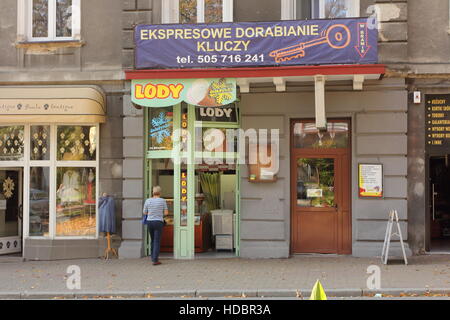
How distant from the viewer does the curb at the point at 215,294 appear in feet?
30.0

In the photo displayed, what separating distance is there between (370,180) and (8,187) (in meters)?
9.11

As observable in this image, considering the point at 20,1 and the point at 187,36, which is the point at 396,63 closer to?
the point at 187,36

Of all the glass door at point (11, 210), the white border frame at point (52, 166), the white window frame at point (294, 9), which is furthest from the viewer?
the glass door at point (11, 210)

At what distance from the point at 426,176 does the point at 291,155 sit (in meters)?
3.10

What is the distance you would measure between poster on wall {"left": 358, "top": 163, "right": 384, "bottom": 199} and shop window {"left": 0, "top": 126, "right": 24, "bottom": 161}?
815cm

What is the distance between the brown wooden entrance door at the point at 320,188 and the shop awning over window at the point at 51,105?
15.5ft

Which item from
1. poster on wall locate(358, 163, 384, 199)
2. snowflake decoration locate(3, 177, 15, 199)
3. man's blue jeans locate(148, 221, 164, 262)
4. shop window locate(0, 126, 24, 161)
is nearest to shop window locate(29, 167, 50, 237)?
shop window locate(0, 126, 24, 161)

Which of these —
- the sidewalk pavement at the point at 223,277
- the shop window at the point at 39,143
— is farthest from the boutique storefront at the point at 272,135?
the shop window at the point at 39,143

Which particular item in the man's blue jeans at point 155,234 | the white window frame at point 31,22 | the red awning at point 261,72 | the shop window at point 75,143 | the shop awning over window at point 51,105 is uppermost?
the white window frame at point 31,22

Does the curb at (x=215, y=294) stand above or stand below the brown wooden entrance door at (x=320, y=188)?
below

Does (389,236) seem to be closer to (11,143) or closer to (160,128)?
(160,128)

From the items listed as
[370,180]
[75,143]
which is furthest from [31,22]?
[370,180]

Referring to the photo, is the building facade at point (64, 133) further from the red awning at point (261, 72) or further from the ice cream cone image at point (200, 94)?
the ice cream cone image at point (200, 94)

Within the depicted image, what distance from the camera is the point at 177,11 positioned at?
43.8ft
